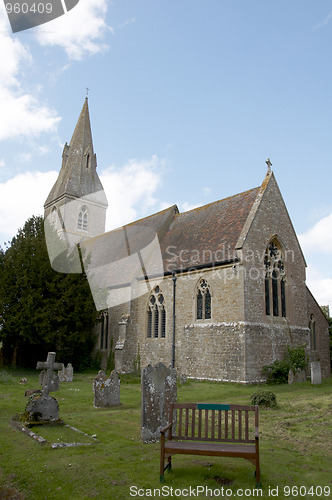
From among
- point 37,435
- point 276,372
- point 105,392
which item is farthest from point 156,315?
point 37,435

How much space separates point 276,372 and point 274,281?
435 centimetres

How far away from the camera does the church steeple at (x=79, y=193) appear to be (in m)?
37.1

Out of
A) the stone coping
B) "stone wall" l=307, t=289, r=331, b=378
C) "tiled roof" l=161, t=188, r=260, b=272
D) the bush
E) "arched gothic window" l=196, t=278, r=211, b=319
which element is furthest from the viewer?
"stone wall" l=307, t=289, r=331, b=378

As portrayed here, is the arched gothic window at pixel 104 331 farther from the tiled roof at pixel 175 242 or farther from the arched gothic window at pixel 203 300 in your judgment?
the arched gothic window at pixel 203 300

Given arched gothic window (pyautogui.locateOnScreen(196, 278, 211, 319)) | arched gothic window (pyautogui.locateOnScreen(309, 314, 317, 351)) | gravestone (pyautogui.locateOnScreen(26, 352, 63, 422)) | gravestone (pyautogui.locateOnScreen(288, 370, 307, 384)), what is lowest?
gravestone (pyautogui.locateOnScreen(288, 370, 307, 384))

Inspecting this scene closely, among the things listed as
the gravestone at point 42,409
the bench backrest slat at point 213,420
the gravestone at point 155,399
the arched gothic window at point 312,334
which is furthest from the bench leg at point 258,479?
the arched gothic window at point 312,334

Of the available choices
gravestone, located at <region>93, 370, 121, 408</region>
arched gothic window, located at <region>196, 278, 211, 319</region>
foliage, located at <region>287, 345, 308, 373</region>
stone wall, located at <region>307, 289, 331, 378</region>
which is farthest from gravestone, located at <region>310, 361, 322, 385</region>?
gravestone, located at <region>93, 370, 121, 408</region>

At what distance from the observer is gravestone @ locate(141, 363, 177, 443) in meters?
6.82

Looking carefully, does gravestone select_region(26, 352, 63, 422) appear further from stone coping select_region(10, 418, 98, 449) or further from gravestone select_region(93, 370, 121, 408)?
gravestone select_region(93, 370, 121, 408)

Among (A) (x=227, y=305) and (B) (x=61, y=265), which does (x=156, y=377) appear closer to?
(A) (x=227, y=305)

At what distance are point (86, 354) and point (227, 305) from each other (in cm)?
1078

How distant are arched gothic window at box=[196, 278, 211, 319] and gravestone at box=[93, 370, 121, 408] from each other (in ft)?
24.4

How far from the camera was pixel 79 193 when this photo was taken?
3772 cm

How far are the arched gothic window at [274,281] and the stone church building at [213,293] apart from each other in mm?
48
